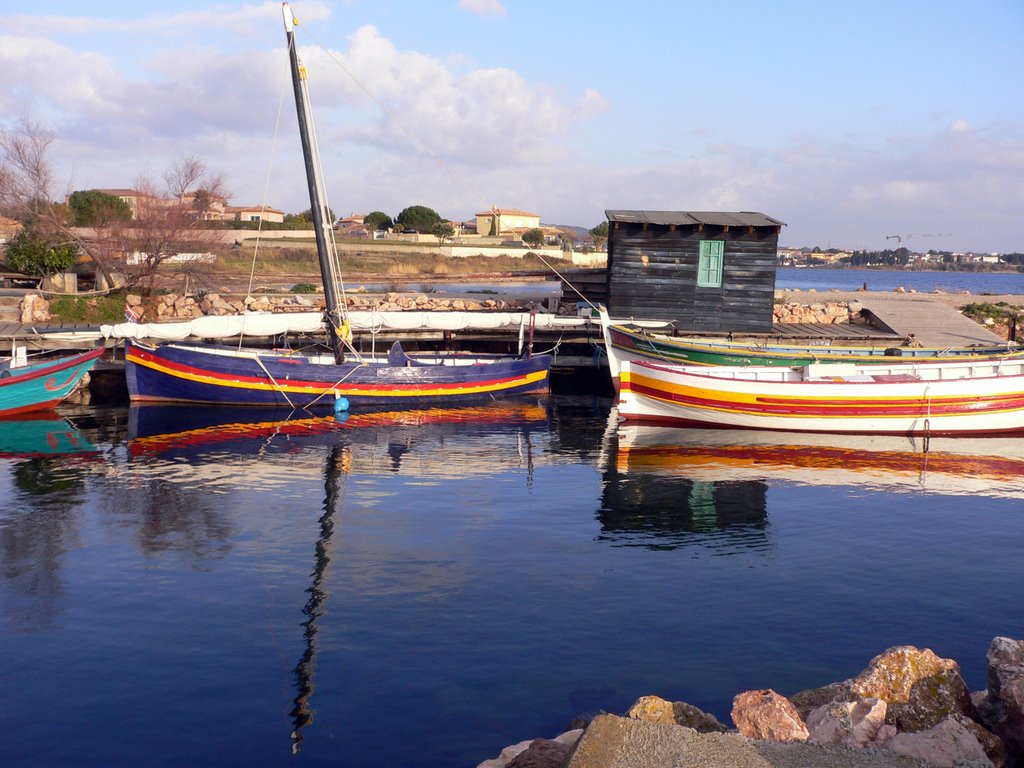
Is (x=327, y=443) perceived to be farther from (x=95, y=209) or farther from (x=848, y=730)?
(x=95, y=209)

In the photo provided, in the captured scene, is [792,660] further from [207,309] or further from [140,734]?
[207,309]

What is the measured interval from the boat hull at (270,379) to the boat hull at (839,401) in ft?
25.3

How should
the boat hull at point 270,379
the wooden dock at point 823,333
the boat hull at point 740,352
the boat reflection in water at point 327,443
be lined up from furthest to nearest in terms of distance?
the wooden dock at point 823,333, the boat hull at point 740,352, the boat hull at point 270,379, the boat reflection in water at point 327,443

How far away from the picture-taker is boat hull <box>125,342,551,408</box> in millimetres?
29906

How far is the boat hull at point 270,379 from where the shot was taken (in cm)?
2991

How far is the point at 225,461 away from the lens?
2364cm

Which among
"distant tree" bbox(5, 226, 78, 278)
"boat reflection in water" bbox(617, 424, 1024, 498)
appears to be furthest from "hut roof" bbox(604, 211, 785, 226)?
"distant tree" bbox(5, 226, 78, 278)

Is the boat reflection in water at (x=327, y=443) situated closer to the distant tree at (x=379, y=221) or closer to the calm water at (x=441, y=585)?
the calm water at (x=441, y=585)

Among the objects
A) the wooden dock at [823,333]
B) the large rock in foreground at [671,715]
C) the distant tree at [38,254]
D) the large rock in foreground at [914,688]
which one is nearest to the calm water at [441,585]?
the large rock in foreground at [671,715]

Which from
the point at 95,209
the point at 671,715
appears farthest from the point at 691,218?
the point at 95,209

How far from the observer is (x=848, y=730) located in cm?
863

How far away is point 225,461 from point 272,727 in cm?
1428

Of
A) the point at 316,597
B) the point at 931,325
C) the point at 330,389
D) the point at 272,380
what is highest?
the point at 931,325

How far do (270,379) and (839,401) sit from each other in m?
18.9
